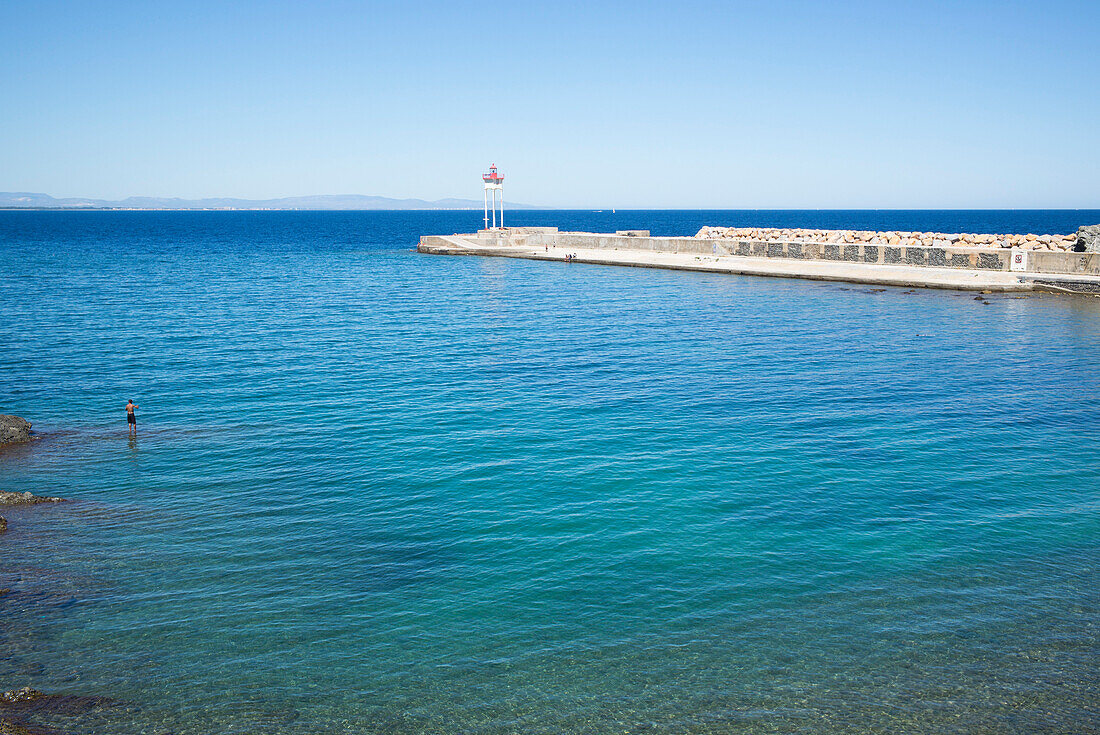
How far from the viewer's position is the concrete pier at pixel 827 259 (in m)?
52.5

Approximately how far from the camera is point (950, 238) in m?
74.9

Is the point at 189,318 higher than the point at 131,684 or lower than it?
higher

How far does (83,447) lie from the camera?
2192 cm

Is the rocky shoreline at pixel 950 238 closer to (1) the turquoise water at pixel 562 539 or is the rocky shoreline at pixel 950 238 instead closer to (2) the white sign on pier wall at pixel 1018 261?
(2) the white sign on pier wall at pixel 1018 261

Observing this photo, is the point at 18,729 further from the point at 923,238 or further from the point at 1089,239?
the point at 923,238

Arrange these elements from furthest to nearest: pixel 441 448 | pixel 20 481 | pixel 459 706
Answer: pixel 441 448, pixel 20 481, pixel 459 706

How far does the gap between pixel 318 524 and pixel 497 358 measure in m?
17.7

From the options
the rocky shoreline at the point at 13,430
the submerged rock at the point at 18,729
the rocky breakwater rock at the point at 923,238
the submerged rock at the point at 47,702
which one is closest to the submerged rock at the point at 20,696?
the submerged rock at the point at 47,702

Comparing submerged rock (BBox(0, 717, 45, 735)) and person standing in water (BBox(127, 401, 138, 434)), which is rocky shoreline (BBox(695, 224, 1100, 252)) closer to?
person standing in water (BBox(127, 401, 138, 434))

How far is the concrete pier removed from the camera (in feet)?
172

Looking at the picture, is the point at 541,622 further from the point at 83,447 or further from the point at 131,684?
the point at 83,447

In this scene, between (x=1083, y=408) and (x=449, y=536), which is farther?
(x=1083, y=408)

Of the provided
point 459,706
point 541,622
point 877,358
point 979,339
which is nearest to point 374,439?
point 541,622

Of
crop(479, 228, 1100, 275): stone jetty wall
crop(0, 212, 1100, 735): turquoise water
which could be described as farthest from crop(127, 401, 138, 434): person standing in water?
crop(479, 228, 1100, 275): stone jetty wall
